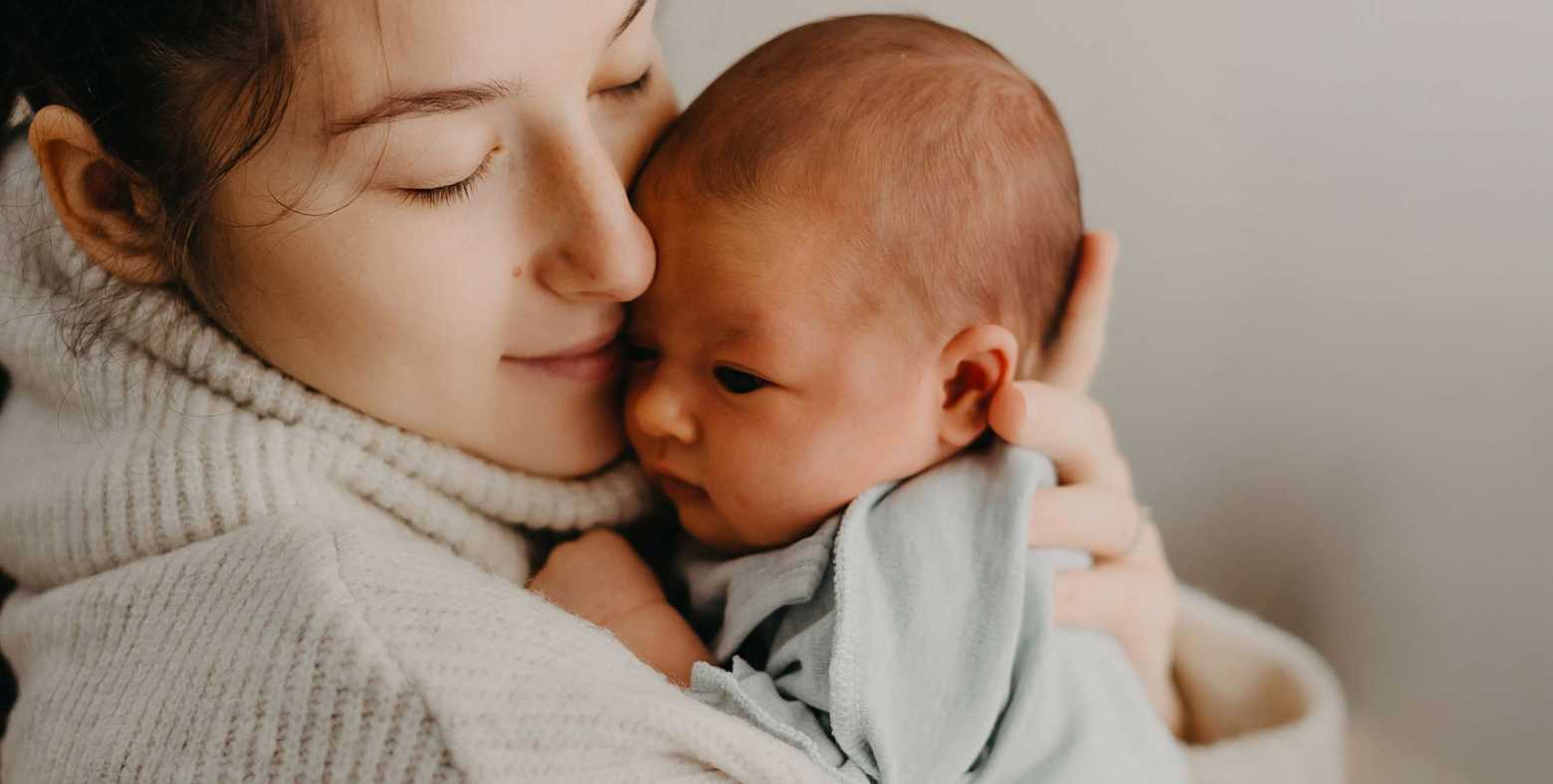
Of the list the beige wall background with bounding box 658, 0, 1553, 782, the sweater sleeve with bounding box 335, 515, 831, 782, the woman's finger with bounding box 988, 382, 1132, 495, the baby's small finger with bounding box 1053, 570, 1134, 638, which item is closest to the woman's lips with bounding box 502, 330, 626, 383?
the sweater sleeve with bounding box 335, 515, 831, 782

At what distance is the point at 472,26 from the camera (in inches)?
31.7

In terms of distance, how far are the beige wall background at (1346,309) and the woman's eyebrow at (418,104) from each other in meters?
0.72

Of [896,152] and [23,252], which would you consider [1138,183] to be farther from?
[23,252]

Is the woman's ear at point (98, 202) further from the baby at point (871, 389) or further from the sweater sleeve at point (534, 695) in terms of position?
the baby at point (871, 389)

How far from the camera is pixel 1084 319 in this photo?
3.81 feet

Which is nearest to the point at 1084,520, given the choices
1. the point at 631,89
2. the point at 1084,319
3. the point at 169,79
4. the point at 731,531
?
the point at 1084,319

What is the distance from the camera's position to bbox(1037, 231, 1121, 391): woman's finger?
111 cm

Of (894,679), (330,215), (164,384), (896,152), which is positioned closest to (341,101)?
(330,215)

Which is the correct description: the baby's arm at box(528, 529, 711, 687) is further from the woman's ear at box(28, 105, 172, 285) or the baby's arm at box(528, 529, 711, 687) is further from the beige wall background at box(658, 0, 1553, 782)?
the beige wall background at box(658, 0, 1553, 782)

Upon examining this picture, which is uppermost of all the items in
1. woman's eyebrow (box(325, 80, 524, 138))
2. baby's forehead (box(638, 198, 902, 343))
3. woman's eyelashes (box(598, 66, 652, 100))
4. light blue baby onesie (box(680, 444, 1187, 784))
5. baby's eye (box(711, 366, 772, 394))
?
Result: woman's eyebrow (box(325, 80, 524, 138))

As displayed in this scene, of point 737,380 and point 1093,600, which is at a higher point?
point 737,380

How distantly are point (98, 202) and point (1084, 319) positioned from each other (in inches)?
32.9

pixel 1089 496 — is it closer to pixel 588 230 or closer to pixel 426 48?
pixel 588 230

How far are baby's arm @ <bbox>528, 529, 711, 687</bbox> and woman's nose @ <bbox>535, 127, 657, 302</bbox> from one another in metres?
0.24
